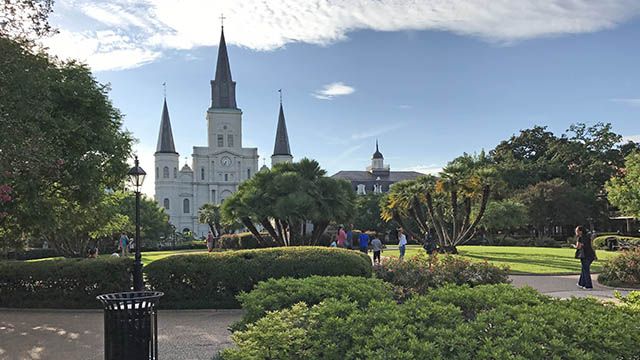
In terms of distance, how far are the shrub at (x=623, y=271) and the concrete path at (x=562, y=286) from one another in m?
0.34

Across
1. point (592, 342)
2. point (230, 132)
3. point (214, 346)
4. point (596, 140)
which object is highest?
point (230, 132)

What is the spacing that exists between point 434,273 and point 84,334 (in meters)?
6.94

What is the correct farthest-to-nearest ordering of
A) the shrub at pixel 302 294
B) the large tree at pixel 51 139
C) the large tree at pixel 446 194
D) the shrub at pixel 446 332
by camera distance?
1. the large tree at pixel 446 194
2. the large tree at pixel 51 139
3. the shrub at pixel 302 294
4. the shrub at pixel 446 332

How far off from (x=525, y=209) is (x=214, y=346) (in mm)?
42714

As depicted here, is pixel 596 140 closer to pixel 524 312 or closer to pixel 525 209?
pixel 525 209

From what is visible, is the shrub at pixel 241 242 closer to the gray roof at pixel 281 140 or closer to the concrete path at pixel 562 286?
the concrete path at pixel 562 286

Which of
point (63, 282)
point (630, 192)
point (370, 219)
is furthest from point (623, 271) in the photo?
point (370, 219)

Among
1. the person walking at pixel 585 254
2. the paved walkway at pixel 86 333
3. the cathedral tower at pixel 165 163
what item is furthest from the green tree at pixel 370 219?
the paved walkway at pixel 86 333

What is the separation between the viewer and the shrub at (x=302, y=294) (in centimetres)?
591

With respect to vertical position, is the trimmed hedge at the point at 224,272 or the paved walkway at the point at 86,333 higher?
the trimmed hedge at the point at 224,272

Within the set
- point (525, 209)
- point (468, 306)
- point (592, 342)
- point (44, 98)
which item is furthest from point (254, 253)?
point (525, 209)

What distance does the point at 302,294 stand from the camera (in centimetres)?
618

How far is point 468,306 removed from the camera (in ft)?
16.6

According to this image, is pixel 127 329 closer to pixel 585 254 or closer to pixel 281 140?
pixel 585 254
